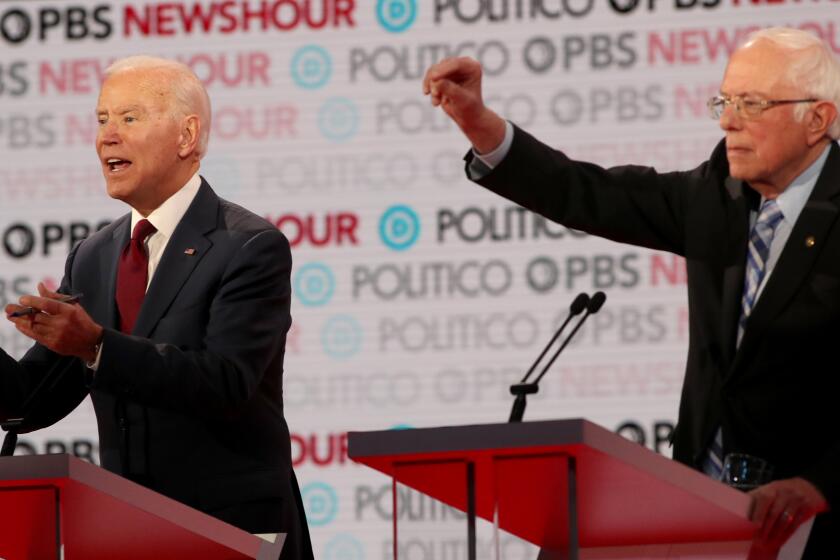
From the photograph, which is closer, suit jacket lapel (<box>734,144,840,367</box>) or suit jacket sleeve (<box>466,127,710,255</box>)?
suit jacket lapel (<box>734,144,840,367</box>)

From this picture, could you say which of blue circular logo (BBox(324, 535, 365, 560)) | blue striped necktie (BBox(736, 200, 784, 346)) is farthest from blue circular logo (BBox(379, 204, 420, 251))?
blue striped necktie (BBox(736, 200, 784, 346))

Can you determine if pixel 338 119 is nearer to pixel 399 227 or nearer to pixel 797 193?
pixel 399 227

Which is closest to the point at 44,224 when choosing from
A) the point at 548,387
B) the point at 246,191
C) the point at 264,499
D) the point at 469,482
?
the point at 246,191

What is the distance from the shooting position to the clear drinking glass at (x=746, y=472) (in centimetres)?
282

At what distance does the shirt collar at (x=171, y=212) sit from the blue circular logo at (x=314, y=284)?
1215 mm

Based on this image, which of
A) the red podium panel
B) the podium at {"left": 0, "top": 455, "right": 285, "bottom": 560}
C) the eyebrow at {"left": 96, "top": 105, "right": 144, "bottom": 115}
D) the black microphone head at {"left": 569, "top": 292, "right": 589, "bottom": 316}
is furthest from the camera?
the eyebrow at {"left": 96, "top": 105, "right": 144, "bottom": 115}

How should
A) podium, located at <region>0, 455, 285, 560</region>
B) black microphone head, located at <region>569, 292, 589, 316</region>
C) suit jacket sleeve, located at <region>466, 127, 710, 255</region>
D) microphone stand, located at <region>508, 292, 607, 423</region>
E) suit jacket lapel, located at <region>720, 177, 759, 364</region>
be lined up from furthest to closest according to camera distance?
suit jacket sleeve, located at <region>466, 127, 710, 255</region> < suit jacket lapel, located at <region>720, 177, 759, 364</region> < black microphone head, located at <region>569, 292, 589, 316</region> < microphone stand, located at <region>508, 292, 607, 423</region> < podium, located at <region>0, 455, 285, 560</region>

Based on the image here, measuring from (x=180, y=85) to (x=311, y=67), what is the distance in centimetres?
125

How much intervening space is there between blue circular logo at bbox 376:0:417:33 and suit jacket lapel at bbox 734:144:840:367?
1.92 metres

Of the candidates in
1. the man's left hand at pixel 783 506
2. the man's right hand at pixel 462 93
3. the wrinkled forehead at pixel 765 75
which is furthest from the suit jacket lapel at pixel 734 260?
the man's right hand at pixel 462 93

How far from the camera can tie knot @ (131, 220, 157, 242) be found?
341 centimetres

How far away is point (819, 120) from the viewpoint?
3078 mm

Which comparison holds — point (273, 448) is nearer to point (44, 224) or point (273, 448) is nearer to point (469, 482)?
point (469, 482)

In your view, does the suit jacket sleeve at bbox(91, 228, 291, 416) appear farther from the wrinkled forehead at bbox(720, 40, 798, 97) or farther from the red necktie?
the wrinkled forehead at bbox(720, 40, 798, 97)
